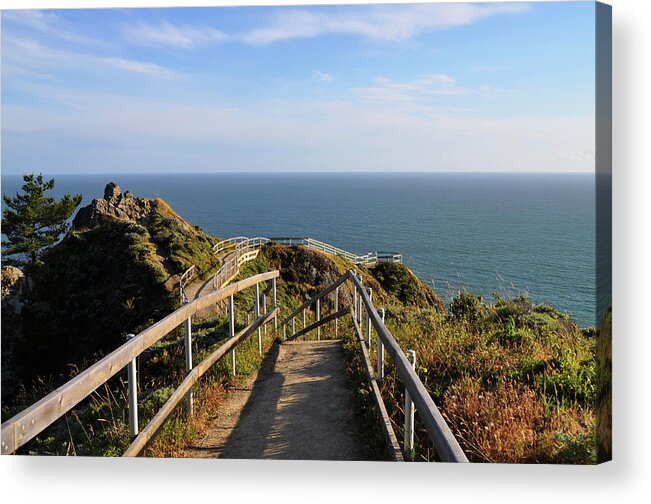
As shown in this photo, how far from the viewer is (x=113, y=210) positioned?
34.4m

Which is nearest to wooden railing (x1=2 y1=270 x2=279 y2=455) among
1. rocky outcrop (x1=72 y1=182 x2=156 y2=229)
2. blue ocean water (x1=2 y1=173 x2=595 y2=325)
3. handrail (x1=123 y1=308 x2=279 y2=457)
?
handrail (x1=123 y1=308 x2=279 y2=457)

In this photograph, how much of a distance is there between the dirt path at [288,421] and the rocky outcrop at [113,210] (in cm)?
2834

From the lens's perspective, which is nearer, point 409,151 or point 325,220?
point 409,151

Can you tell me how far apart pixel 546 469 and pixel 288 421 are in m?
2.31

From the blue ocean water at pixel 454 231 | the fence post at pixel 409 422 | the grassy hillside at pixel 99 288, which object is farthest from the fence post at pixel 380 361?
the grassy hillside at pixel 99 288

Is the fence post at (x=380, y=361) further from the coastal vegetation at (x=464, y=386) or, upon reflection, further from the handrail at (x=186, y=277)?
the handrail at (x=186, y=277)

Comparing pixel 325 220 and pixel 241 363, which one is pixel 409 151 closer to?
pixel 241 363

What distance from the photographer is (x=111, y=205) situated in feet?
114

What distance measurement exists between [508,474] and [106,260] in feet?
84.3

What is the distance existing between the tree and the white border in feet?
82.4

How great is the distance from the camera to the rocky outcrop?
33438 mm

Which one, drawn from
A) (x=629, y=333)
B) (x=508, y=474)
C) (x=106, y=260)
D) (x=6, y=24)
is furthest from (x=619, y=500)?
(x=106, y=260)

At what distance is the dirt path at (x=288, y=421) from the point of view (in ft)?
16.4

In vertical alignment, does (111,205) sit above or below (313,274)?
above
